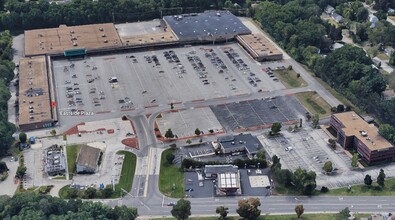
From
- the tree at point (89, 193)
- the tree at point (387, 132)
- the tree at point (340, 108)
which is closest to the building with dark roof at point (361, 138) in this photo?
the tree at point (387, 132)

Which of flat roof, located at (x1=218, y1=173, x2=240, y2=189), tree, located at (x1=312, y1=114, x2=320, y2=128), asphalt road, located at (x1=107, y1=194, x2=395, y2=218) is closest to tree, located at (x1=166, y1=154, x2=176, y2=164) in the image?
asphalt road, located at (x1=107, y1=194, x2=395, y2=218)

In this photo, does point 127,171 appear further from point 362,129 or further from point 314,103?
point 314,103

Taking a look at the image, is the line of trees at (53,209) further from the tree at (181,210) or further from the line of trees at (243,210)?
the line of trees at (243,210)

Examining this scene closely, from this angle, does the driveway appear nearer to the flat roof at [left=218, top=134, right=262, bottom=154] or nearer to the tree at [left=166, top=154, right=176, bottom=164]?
the tree at [left=166, top=154, right=176, bottom=164]

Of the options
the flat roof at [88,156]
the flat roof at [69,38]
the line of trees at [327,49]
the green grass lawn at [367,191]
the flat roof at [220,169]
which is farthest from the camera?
the flat roof at [69,38]

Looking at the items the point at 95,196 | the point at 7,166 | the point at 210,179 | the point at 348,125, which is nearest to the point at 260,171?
the point at 210,179

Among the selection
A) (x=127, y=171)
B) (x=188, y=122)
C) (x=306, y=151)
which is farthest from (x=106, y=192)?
(x=306, y=151)
